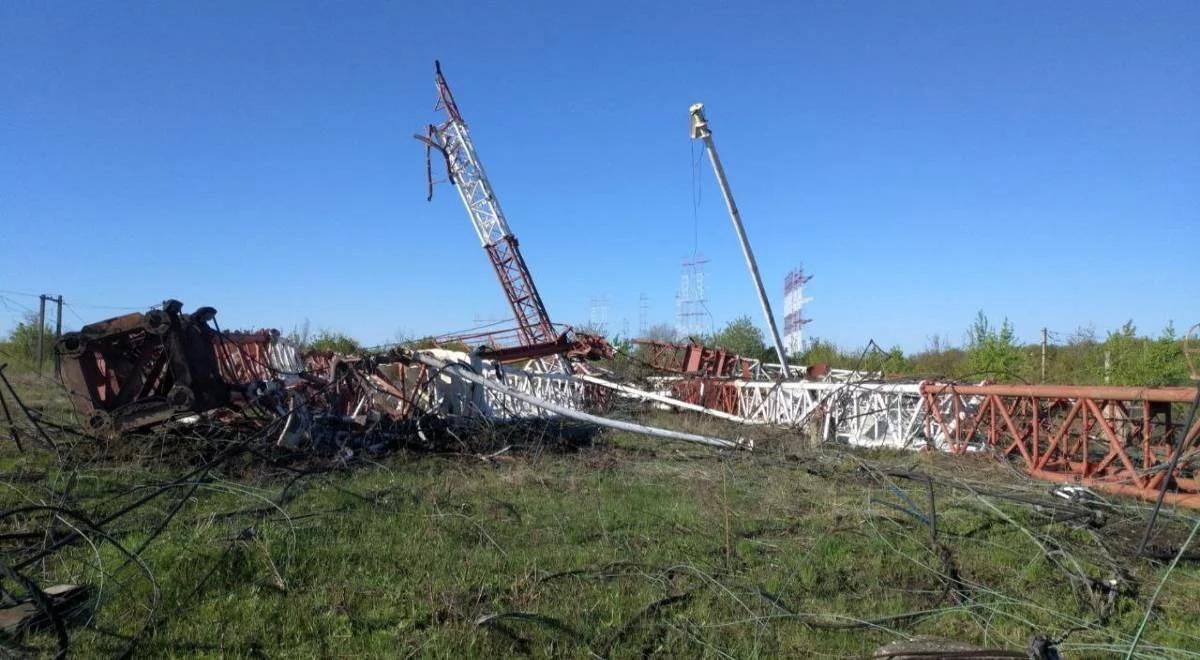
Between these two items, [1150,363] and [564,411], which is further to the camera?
[1150,363]

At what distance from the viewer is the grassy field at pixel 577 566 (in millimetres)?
3934

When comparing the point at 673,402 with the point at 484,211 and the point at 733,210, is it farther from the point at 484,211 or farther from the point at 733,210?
the point at 484,211

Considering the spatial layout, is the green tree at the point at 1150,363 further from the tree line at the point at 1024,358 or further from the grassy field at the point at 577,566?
the grassy field at the point at 577,566

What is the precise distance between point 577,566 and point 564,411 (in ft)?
19.6

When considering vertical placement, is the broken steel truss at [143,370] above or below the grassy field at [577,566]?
above


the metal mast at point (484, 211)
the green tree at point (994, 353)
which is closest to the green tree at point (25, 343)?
the metal mast at point (484, 211)

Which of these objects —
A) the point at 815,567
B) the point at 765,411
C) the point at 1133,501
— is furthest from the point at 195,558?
the point at 765,411

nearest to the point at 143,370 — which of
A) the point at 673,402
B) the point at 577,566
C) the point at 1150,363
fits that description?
the point at 577,566

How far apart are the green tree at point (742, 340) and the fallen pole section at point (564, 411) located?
2357 cm

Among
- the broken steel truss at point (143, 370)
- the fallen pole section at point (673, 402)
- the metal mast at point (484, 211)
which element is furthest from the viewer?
the metal mast at point (484, 211)

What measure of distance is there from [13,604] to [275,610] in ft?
4.68

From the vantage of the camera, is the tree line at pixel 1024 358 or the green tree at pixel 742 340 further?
the green tree at pixel 742 340

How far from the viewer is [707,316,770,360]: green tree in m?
34.1

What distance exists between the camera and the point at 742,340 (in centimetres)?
3478
